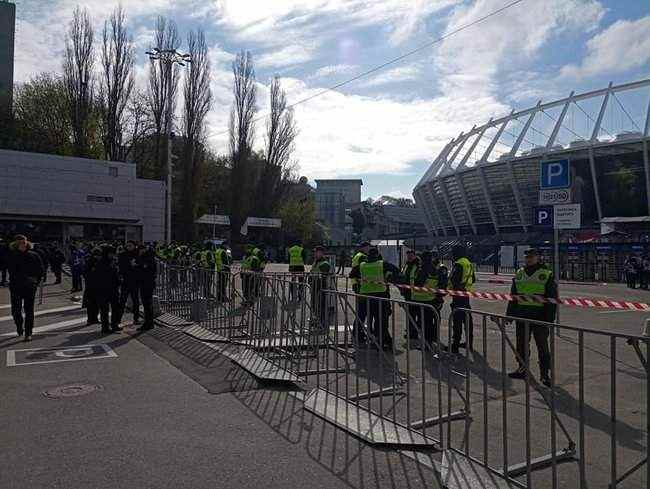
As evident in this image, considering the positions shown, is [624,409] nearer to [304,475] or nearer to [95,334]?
[304,475]

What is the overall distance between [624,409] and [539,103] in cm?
6571

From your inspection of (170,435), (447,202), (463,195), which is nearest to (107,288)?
(170,435)

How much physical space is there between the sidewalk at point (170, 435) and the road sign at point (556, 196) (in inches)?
281

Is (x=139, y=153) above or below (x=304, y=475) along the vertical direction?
above

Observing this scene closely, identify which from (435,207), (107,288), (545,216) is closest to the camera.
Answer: (107,288)

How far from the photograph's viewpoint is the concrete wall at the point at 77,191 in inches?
1347

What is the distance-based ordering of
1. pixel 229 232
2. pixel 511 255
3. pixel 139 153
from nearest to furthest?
pixel 511 255
pixel 139 153
pixel 229 232

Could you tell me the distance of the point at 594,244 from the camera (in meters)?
29.0

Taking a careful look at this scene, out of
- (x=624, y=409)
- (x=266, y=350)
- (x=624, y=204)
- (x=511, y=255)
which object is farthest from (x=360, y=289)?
(x=624, y=204)

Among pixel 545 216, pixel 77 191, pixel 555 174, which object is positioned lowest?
pixel 545 216

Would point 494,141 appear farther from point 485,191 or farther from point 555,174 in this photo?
point 555,174

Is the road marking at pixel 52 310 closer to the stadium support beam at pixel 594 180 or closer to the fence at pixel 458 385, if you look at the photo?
the fence at pixel 458 385

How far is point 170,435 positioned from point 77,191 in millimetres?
35257

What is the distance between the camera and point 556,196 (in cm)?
1116
